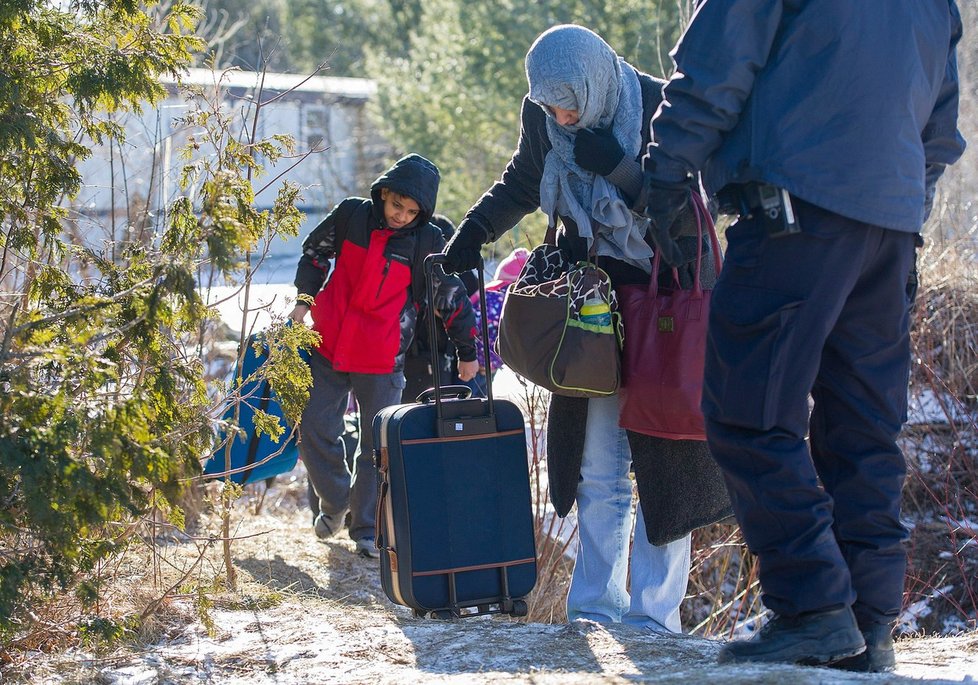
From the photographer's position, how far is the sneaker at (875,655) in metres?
2.85

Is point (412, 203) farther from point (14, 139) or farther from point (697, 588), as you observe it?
point (697, 588)

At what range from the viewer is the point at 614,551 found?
3711 mm

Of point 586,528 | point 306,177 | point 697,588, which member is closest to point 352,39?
point 306,177

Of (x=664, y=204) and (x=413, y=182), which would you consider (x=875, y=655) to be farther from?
(x=413, y=182)

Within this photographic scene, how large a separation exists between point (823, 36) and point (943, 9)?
16.0 inches

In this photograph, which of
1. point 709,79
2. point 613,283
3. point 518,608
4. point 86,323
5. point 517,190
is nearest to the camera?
point 709,79

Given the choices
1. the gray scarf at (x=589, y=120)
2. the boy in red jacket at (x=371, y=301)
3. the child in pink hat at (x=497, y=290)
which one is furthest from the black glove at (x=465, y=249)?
the child in pink hat at (x=497, y=290)

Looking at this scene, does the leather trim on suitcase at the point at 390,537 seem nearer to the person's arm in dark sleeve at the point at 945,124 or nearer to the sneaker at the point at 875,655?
the sneaker at the point at 875,655

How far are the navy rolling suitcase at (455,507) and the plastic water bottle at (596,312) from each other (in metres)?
0.41

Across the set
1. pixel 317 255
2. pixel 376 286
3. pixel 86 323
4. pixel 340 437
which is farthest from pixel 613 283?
pixel 340 437

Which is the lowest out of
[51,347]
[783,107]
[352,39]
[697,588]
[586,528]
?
[697,588]

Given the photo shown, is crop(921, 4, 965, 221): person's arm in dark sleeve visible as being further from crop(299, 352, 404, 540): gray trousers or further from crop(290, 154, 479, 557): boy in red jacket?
crop(299, 352, 404, 540): gray trousers

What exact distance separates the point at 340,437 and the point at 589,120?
247 cm

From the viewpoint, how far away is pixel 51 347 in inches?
116
